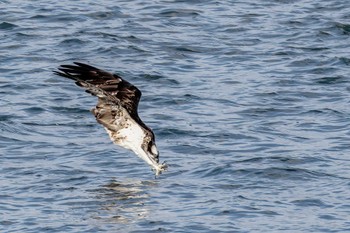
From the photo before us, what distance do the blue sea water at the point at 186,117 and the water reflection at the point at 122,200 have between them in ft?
0.08

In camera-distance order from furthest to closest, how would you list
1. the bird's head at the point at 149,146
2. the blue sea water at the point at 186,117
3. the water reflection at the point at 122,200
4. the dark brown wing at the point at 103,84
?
the bird's head at the point at 149,146, the blue sea water at the point at 186,117, the water reflection at the point at 122,200, the dark brown wing at the point at 103,84

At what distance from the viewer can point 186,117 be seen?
17969 millimetres

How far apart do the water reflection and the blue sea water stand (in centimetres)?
2

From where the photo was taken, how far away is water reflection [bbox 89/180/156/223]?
517 inches

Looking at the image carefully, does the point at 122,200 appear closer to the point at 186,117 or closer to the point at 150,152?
the point at 150,152

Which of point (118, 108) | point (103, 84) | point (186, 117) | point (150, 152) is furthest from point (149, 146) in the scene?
point (186, 117)

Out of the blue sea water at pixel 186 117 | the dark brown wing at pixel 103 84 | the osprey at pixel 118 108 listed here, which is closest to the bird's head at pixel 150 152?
the osprey at pixel 118 108

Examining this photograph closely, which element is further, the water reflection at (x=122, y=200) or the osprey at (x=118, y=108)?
the water reflection at (x=122, y=200)

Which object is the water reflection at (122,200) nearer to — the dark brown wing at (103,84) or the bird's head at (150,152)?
the bird's head at (150,152)

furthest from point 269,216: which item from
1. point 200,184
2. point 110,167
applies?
point 110,167

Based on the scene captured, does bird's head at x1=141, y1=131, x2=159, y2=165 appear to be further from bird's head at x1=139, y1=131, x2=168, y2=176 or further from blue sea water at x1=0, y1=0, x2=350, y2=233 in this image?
blue sea water at x1=0, y1=0, x2=350, y2=233

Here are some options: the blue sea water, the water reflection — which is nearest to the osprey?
the water reflection

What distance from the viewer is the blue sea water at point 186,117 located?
13344 mm

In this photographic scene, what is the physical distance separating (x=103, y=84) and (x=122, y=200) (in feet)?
4.95
